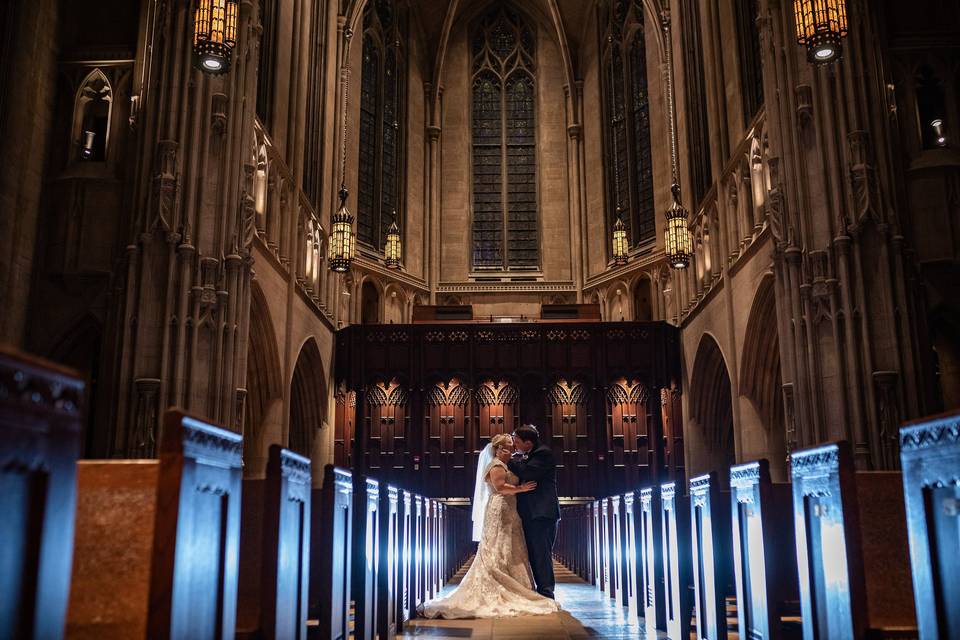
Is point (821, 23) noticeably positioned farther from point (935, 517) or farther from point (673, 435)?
point (673, 435)

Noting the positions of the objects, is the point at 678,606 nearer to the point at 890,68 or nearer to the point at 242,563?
the point at 242,563

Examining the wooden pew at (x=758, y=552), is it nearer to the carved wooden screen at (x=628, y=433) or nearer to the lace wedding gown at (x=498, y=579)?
the lace wedding gown at (x=498, y=579)

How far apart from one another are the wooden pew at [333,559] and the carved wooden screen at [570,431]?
13.3 metres

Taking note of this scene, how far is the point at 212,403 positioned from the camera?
10523mm

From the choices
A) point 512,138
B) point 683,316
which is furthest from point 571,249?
point 683,316

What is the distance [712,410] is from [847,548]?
1366cm

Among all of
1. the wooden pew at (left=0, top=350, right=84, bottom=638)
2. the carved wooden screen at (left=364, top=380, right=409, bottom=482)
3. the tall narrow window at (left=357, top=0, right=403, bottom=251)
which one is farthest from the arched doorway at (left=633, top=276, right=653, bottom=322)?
the wooden pew at (left=0, top=350, right=84, bottom=638)

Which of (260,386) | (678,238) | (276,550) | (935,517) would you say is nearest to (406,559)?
(276,550)

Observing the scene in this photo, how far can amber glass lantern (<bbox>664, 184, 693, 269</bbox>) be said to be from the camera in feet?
51.4

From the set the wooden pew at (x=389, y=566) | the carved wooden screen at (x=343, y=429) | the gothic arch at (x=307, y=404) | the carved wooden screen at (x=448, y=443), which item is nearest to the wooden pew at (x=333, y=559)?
the wooden pew at (x=389, y=566)

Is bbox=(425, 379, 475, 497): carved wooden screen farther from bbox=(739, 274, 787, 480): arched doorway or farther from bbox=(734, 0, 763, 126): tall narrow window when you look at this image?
bbox=(734, 0, 763, 126): tall narrow window

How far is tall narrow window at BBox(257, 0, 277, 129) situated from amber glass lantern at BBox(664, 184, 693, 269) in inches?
286

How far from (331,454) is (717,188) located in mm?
8916

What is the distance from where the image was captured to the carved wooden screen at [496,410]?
1820 cm
